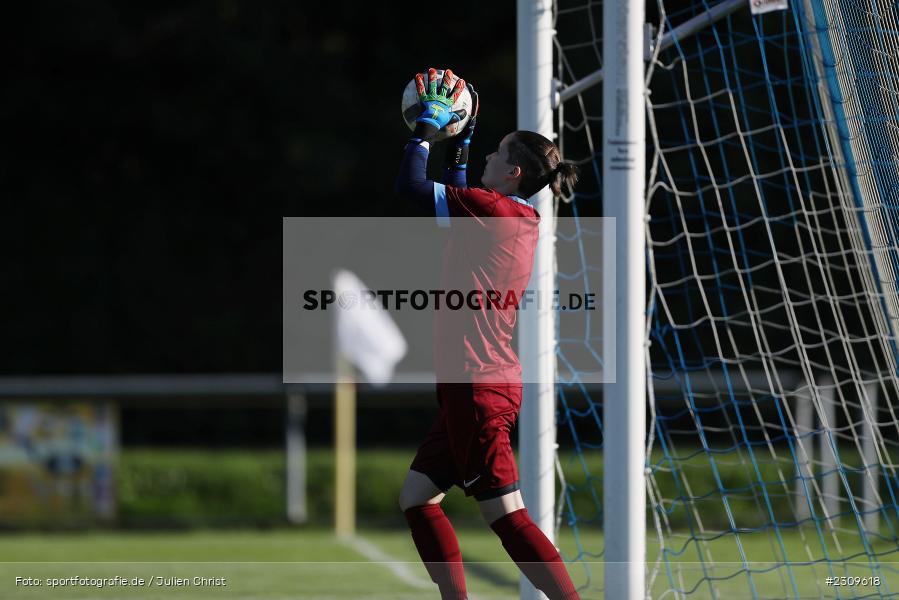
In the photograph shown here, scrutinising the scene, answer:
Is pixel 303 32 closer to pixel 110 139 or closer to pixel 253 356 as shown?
pixel 110 139

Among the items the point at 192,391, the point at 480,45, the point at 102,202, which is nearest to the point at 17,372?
the point at 102,202

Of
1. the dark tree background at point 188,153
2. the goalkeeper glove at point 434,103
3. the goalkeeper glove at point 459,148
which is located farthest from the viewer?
the dark tree background at point 188,153

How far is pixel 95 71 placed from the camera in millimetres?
15453

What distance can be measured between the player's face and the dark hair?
0.02 m

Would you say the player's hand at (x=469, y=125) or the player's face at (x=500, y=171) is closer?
the player's face at (x=500, y=171)

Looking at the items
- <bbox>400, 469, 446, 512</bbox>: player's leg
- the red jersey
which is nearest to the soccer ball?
Answer: the red jersey

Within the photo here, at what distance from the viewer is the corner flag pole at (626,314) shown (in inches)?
160

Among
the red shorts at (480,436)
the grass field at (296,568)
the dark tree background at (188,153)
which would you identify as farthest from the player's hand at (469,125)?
the dark tree background at (188,153)

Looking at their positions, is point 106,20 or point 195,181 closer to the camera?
point 106,20

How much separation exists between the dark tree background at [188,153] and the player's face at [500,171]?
11171 mm

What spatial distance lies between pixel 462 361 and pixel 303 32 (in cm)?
1263

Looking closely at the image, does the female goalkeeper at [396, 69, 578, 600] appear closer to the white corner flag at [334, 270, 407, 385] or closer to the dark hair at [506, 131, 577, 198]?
the dark hair at [506, 131, 577, 198]

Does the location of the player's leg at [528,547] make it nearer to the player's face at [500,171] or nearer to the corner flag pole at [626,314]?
the corner flag pole at [626,314]

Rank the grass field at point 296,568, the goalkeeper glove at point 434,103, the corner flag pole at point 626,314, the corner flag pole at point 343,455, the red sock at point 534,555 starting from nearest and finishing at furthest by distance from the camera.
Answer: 1. the red sock at point 534,555
2. the goalkeeper glove at point 434,103
3. the corner flag pole at point 626,314
4. the grass field at point 296,568
5. the corner flag pole at point 343,455
